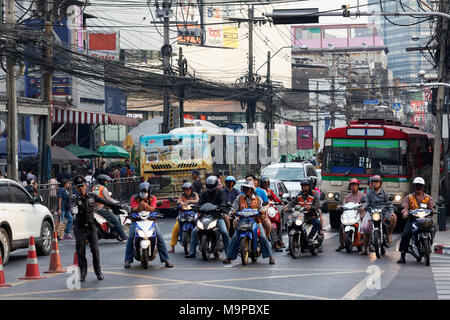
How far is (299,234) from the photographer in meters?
17.6

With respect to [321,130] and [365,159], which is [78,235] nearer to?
[365,159]

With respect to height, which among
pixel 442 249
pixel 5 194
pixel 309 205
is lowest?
pixel 442 249

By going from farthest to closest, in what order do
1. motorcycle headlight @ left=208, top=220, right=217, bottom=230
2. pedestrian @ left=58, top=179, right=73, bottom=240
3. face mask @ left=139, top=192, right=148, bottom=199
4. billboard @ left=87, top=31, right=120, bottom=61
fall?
billboard @ left=87, top=31, right=120, bottom=61 → pedestrian @ left=58, top=179, right=73, bottom=240 → motorcycle headlight @ left=208, top=220, right=217, bottom=230 → face mask @ left=139, top=192, right=148, bottom=199

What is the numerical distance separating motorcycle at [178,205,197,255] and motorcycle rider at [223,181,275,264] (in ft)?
6.24

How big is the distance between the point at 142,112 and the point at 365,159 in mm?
68732

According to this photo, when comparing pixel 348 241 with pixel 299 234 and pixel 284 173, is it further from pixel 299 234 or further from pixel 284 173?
pixel 284 173

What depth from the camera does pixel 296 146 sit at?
74.4 metres

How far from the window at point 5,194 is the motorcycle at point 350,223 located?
7.23m

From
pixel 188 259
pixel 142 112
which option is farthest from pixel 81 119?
pixel 142 112

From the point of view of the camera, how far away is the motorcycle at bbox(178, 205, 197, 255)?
18047mm

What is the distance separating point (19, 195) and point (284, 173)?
1335 cm

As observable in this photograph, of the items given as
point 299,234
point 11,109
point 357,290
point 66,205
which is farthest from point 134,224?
point 11,109

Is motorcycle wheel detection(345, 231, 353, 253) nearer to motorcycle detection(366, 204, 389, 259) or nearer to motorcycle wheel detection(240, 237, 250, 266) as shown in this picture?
motorcycle detection(366, 204, 389, 259)

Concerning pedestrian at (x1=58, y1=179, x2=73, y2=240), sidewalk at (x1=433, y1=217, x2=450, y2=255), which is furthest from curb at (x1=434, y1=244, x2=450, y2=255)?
pedestrian at (x1=58, y1=179, x2=73, y2=240)
